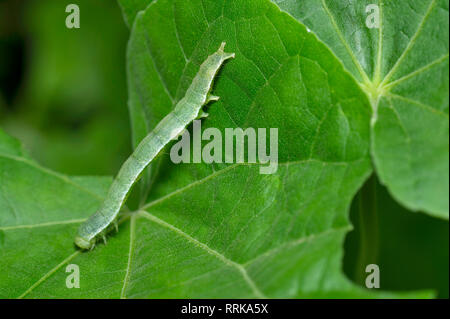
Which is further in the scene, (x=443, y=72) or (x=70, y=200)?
(x=70, y=200)

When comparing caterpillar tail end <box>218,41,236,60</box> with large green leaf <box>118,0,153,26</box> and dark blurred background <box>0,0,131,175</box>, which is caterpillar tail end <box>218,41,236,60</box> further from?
dark blurred background <box>0,0,131,175</box>

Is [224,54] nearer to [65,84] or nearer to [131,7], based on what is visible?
[131,7]

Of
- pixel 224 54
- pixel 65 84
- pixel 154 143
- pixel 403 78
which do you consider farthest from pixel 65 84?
pixel 403 78

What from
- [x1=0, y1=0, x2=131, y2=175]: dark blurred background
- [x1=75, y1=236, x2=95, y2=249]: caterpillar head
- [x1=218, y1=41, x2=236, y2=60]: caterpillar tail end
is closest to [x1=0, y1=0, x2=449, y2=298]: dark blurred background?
[x1=0, y1=0, x2=131, y2=175]: dark blurred background

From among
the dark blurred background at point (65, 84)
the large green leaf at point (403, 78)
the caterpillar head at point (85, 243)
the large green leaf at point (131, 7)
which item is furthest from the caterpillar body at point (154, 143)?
the dark blurred background at point (65, 84)
